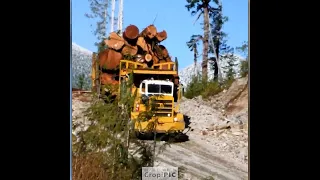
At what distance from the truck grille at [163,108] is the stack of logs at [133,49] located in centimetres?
19

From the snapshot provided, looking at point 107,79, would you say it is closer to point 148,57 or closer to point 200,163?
point 148,57

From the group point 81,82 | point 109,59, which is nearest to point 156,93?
point 109,59

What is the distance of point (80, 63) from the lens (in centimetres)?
305

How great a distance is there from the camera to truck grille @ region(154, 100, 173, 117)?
126 inches

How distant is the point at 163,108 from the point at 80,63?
506mm

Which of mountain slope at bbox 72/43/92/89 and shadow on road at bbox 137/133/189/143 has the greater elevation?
mountain slope at bbox 72/43/92/89

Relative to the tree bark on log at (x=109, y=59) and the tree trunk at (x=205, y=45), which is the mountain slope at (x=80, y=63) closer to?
the tree bark on log at (x=109, y=59)

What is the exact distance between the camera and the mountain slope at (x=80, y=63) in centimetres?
303

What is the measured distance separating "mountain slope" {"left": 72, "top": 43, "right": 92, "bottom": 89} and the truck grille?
0.39 meters

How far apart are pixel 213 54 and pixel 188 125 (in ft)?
1.36

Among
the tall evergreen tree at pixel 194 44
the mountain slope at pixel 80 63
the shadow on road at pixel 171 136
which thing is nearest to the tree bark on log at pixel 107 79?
the mountain slope at pixel 80 63

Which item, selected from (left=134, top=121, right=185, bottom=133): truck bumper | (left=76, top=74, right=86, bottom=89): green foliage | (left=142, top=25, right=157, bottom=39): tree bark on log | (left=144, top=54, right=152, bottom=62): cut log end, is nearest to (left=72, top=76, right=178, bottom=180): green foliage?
(left=134, top=121, right=185, bottom=133): truck bumper

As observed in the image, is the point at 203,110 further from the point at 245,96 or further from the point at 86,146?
the point at 86,146

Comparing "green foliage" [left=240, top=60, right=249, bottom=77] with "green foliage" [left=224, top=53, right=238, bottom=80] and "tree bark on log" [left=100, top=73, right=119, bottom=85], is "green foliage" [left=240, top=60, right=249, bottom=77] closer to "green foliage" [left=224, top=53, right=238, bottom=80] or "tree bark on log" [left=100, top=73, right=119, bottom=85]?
"green foliage" [left=224, top=53, right=238, bottom=80]
